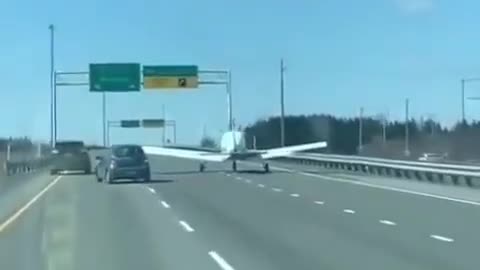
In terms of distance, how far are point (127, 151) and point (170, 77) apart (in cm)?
2864

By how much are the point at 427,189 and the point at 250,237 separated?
2006 cm

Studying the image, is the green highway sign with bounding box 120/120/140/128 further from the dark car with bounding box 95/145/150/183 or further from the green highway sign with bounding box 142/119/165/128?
the dark car with bounding box 95/145/150/183

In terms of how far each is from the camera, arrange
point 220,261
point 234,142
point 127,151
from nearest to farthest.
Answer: point 220,261 → point 127,151 → point 234,142

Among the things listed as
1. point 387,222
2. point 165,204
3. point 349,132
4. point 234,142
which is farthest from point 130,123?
point 387,222

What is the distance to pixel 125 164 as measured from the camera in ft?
159

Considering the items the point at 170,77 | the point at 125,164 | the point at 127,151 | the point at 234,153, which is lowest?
the point at 125,164

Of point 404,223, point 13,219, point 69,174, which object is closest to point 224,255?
point 404,223

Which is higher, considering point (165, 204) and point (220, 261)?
point (220, 261)

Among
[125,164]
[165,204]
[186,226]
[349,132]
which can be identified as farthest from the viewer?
[349,132]

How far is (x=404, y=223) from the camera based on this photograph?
2450 cm

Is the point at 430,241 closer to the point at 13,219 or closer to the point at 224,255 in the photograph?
the point at 224,255

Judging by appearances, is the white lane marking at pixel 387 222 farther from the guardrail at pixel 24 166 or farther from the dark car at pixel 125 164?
the guardrail at pixel 24 166

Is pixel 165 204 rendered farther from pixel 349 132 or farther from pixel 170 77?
pixel 349 132

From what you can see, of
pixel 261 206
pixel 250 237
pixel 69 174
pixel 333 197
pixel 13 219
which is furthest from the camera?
pixel 69 174
